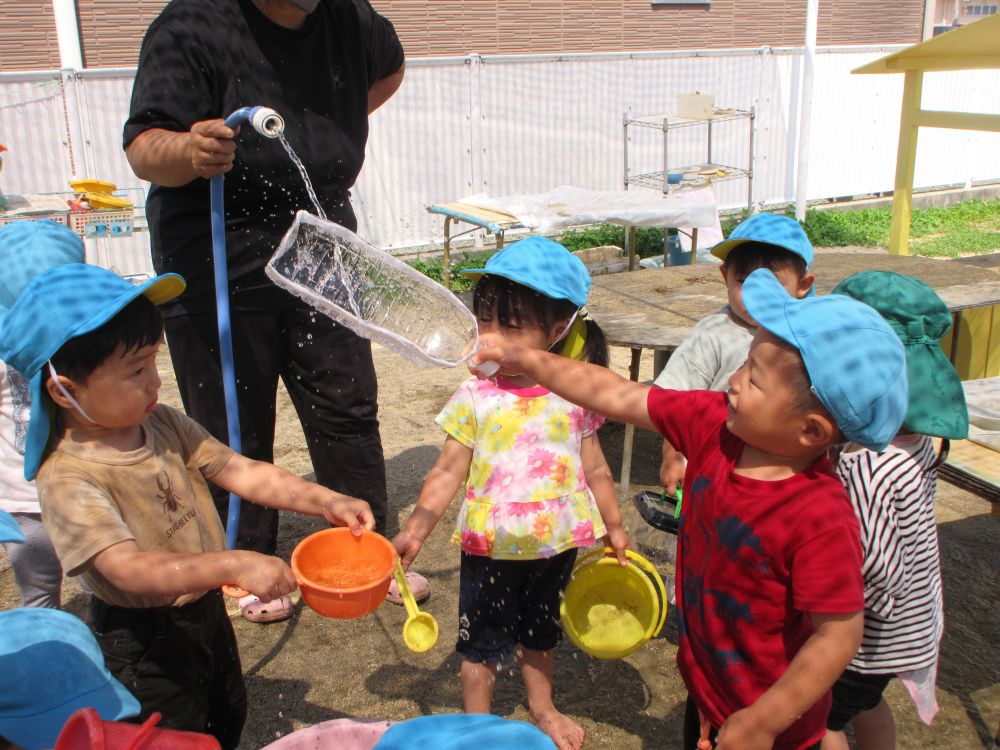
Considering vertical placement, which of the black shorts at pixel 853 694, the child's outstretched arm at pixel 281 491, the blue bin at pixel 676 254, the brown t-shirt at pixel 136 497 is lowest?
the blue bin at pixel 676 254

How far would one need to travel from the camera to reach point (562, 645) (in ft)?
10.3

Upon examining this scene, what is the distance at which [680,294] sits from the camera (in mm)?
4766

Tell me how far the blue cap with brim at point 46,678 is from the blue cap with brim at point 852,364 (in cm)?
131

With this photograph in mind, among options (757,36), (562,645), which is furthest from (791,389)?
(757,36)

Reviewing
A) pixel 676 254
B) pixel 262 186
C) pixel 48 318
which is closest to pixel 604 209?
pixel 676 254

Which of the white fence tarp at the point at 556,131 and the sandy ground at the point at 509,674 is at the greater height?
the white fence tarp at the point at 556,131

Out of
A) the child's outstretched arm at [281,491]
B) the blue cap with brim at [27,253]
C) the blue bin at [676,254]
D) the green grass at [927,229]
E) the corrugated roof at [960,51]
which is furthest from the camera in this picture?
the green grass at [927,229]

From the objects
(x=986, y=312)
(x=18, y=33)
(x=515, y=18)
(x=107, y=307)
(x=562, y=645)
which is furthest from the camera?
(x=515, y=18)

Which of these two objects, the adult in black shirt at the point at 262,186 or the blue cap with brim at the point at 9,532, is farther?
the adult in black shirt at the point at 262,186

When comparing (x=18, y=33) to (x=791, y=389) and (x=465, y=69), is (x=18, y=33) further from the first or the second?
(x=791, y=389)

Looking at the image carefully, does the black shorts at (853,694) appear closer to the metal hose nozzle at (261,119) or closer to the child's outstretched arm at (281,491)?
the child's outstretched arm at (281,491)

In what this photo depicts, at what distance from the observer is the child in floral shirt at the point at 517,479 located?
→ 2.43 metres

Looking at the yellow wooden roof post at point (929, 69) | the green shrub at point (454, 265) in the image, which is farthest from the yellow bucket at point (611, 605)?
the green shrub at point (454, 265)

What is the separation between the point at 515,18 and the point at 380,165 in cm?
368
